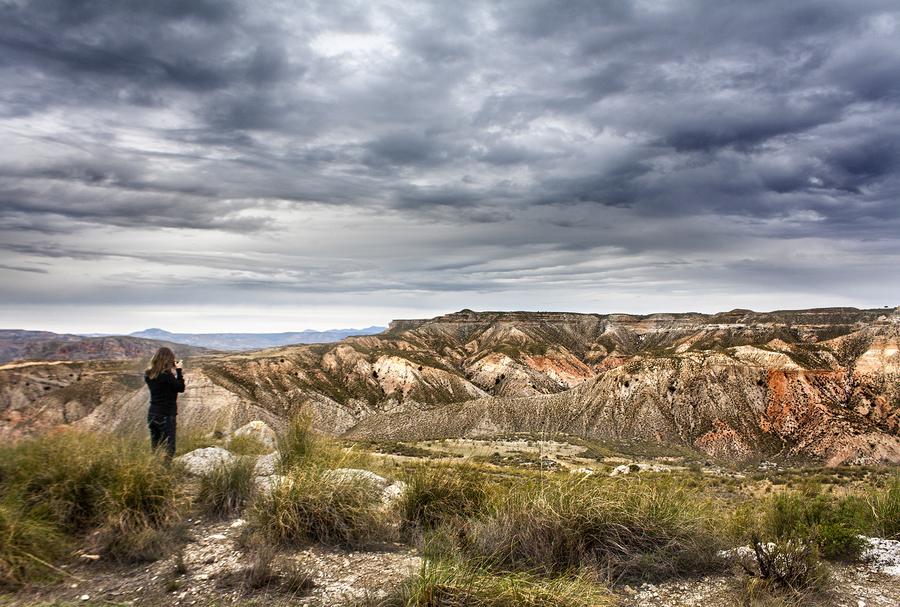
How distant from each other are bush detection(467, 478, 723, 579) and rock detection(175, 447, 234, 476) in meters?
4.44

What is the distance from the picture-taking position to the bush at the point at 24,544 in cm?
459

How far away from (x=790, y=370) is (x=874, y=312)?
173 feet

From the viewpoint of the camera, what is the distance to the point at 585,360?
14112 centimetres

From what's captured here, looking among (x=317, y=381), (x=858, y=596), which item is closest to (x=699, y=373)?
(x=317, y=381)

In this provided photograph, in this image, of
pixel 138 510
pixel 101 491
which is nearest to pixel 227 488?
pixel 138 510

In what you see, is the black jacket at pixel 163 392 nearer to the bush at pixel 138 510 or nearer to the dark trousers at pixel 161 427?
the dark trousers at pixel 161 427

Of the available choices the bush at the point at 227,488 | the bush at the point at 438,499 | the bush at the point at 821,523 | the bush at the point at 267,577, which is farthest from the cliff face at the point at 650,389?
the bush at the point at 821,523

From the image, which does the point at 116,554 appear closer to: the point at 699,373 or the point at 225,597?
A: the point at 225,597

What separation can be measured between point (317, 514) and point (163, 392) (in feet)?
14.7

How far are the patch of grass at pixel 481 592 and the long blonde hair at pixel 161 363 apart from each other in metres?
6.52

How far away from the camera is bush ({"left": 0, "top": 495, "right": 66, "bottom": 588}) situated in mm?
4590

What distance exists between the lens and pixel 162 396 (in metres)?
8.55

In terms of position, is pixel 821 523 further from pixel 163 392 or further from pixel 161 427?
pixel 163 392

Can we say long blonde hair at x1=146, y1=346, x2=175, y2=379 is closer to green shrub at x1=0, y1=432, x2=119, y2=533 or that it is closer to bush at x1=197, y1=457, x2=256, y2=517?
green shrub at x1=0, y1=432, x2=119, y2=533
